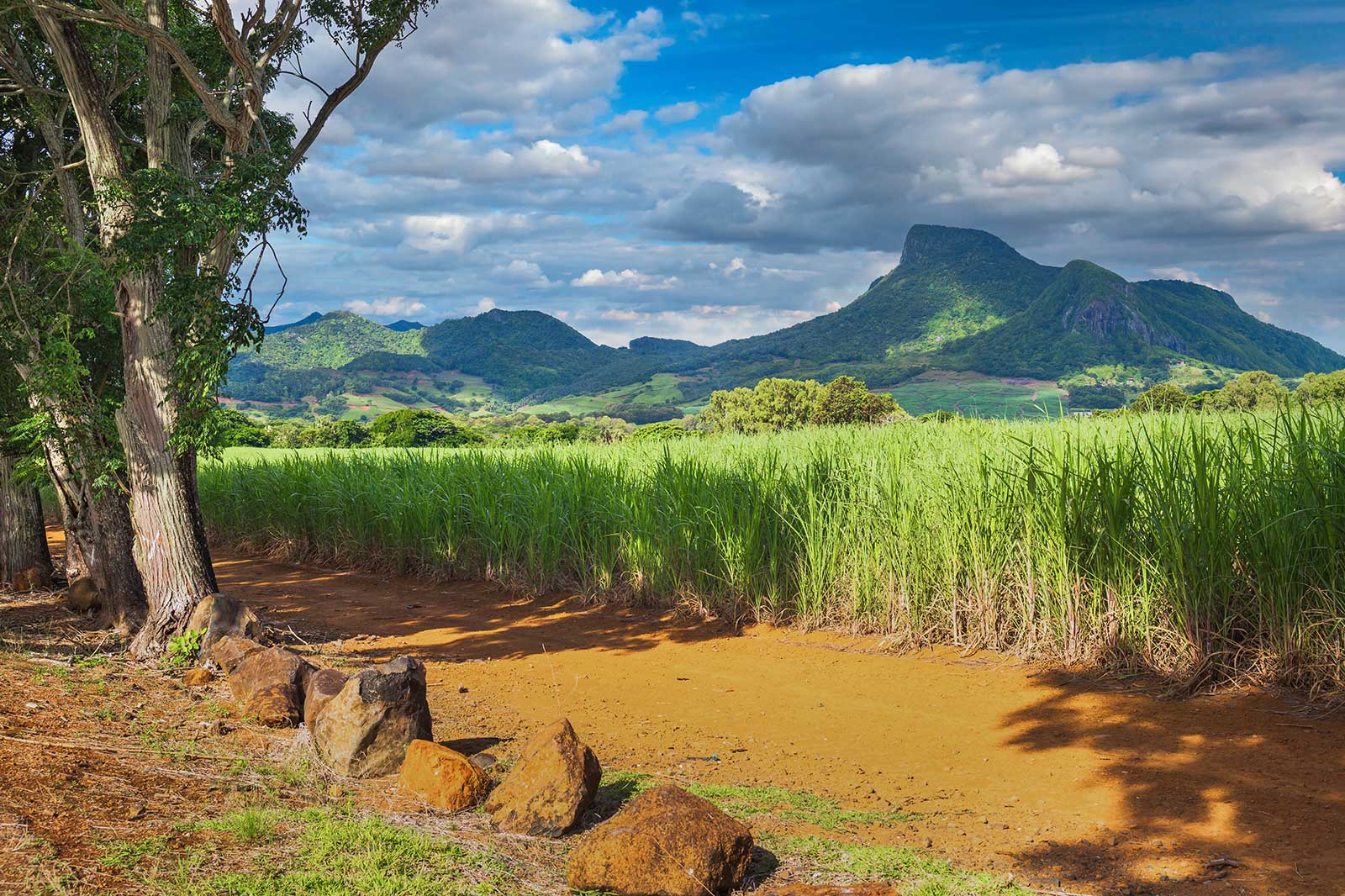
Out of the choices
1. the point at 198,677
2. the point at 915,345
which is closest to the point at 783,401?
the point at 198,677

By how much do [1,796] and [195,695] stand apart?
222 cm

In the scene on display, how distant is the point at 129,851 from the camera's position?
300 centimetres

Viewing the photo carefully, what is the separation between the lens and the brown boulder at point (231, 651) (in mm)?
5695

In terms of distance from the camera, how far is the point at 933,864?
10.8 feet

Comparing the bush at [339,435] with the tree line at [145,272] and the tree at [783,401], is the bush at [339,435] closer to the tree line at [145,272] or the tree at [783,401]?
the tree at [783,401]

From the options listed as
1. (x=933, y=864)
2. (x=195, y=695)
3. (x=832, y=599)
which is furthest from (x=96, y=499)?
(x=933, y=864)

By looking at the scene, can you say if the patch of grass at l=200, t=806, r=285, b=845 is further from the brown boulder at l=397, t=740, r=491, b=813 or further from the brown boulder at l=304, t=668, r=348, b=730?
the brown boulder at l=304, t=668, r=348, b=730

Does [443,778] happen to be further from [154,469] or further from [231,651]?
[154,469]

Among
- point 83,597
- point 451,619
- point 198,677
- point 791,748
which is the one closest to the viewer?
point 791,748

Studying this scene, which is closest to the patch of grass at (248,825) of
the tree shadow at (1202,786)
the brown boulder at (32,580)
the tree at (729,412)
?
the tree shadow at (1202,786)

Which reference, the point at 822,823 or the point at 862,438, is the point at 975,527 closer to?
the point at 862,438

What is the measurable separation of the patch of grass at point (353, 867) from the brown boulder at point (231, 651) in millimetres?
2543

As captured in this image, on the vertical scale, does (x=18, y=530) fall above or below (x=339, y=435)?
below

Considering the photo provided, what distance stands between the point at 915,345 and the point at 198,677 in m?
118
